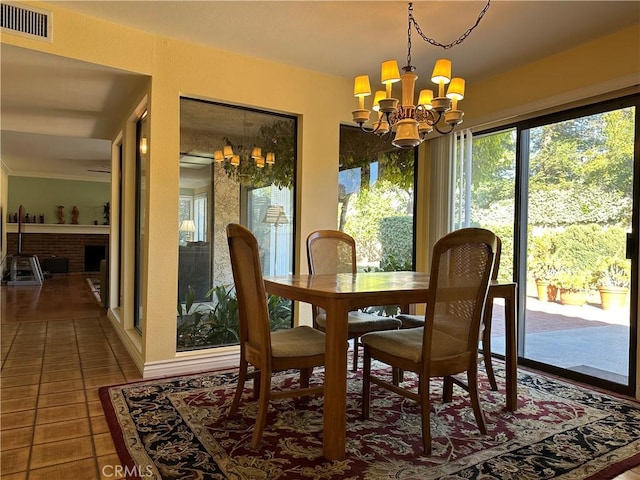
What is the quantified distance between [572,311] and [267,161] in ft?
9.14

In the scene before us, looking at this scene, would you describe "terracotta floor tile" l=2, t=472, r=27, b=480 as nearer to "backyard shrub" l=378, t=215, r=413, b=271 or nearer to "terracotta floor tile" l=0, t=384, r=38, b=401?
"terracotta floor tile" l=0, t=384, r=38, b=401

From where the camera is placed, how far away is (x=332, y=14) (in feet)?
8.96

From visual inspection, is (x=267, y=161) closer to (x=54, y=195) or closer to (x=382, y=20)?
(x=382, y=20)

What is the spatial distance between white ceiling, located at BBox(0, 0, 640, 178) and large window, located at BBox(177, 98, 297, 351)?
0.55 m

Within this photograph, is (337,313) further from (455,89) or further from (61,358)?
(61,358)

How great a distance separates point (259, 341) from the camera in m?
2.17

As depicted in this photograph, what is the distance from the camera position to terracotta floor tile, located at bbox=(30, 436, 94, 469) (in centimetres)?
189

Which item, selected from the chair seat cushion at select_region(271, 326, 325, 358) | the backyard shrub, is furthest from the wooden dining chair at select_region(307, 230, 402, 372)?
the backyard shrub

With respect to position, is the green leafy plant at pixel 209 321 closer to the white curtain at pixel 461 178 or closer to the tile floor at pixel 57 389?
the tile floor at pixel 57 389

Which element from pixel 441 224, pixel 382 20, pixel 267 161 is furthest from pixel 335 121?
pixel 441 224

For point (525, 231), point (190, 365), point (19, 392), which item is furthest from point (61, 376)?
point (525, 231)

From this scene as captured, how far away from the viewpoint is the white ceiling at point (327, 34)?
2.66 metres

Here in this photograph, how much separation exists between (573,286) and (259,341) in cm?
257

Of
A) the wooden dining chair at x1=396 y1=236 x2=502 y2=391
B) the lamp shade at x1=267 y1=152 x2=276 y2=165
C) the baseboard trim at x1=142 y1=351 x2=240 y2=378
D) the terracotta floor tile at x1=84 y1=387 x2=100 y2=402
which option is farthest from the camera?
the lamp shade at x1=267 y1=152 x2=276 y2=165
